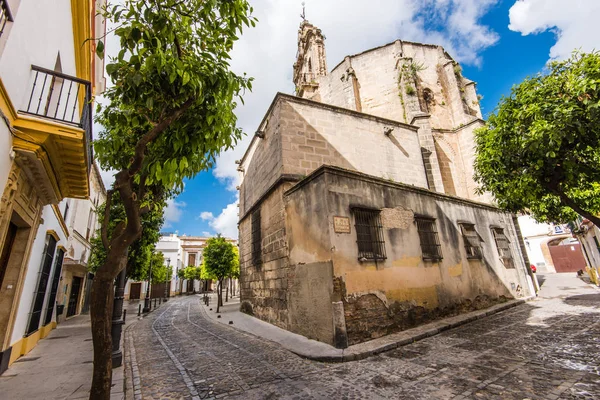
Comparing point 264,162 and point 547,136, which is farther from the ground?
point 264,162

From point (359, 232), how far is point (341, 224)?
644 mm

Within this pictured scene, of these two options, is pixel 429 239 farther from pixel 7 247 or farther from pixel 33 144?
pixel 7 247

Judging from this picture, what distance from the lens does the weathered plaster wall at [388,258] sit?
19.7 feet

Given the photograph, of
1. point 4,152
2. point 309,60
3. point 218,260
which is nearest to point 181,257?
Result: point 218,260

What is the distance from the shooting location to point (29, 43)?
4059 millimetres

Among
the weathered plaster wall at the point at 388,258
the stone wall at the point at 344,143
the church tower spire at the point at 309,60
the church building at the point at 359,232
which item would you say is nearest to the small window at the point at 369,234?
the church building at the point at 359,232

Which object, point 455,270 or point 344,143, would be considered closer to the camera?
point 455,270

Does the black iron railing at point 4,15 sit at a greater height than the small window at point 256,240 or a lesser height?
greater

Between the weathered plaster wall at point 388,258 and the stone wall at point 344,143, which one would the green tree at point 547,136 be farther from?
the stone wall at point 344,143

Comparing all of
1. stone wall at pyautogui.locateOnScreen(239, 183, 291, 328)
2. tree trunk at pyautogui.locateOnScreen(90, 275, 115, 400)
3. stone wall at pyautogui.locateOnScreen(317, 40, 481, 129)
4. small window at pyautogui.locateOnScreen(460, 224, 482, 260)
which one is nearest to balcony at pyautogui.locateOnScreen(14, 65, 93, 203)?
tree trunk at pyautogui.locateOnScreen(90, 275, 115, 400)

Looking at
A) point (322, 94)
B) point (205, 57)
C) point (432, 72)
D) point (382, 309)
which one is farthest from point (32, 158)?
point (432, 72)

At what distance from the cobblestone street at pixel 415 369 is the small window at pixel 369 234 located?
210 cm

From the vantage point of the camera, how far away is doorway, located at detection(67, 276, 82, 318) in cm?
1502

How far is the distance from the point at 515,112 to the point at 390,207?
137 inches
